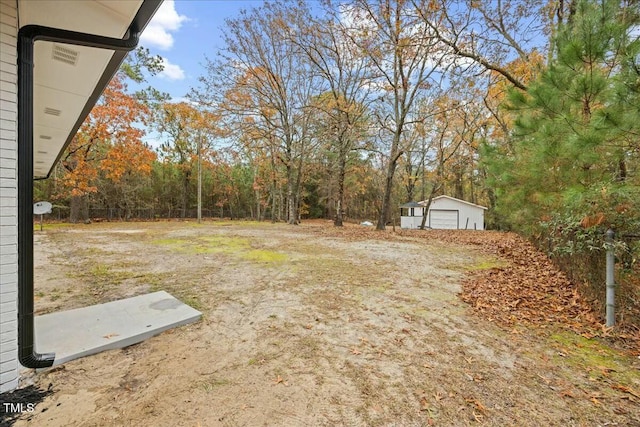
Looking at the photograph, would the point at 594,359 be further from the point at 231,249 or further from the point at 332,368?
the point at 231,249

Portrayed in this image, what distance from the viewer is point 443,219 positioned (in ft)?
71.4

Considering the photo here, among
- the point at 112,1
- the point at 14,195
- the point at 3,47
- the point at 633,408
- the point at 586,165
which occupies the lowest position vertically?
the point at 633,408

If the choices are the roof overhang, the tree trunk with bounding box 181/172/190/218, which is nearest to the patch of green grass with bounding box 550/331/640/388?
the roof overhang

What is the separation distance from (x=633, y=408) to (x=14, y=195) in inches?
169

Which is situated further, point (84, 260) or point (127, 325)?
point (84, 260)

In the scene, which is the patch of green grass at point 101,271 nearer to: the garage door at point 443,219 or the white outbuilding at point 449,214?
the white outbuilding at point 449,214

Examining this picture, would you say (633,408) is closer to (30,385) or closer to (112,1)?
(30,385)

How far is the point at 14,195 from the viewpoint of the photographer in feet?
6.31

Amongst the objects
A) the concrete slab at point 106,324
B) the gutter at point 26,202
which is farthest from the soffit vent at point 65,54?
the concrete slab at point 106,324

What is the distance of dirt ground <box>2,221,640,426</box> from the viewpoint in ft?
5.45

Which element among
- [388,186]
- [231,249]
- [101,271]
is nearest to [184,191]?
[388,186]

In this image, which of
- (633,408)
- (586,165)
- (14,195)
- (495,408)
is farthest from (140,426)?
(586,165)

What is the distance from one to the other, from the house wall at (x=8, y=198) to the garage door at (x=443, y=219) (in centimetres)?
2262

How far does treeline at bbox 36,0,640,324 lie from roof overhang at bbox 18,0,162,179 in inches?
163
